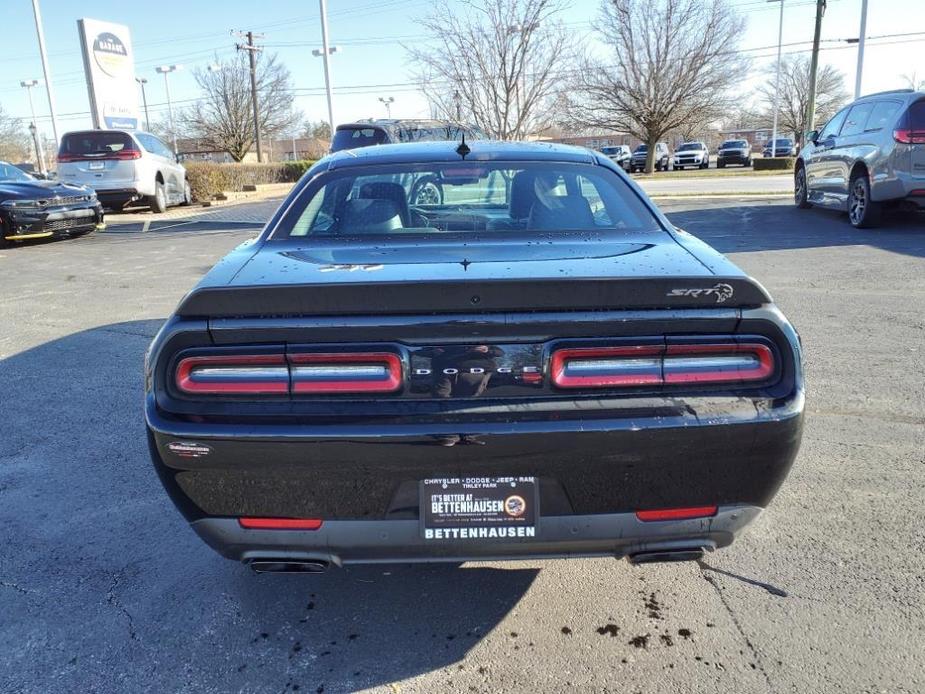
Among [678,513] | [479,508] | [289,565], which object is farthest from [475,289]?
[289,565]

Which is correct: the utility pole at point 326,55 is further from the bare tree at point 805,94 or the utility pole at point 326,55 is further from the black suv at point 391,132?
the bare tree at point 805,94

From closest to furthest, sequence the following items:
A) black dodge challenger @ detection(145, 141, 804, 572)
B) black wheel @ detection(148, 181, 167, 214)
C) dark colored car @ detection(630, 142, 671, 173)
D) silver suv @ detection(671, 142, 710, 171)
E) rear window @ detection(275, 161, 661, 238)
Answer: black dodge challenger @ detection(145, 141, 804, 572)
rear window @ detection(275, 161, 661, 238)
black wheel @ detection(148, 181, 167, 214)
dark colored car @ detection(630, 142, 671, 173)
silver suv @ detection(671, 142, 710, 171)

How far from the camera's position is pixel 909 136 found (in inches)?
371

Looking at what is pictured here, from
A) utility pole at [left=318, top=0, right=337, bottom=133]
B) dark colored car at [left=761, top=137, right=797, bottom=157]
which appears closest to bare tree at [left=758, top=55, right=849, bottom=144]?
dark colored car at [left=761, top=137, right=797, bottom=157]

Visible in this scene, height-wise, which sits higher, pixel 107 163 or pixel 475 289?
pixel 107 163

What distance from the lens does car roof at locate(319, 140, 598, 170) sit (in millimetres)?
3389

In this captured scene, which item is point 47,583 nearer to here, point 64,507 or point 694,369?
point 64,507

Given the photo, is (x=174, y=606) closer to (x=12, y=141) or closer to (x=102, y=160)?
(x=102, y=160)

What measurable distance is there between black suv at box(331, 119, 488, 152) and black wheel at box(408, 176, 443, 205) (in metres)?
10.4

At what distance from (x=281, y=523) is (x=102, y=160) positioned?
15.7m

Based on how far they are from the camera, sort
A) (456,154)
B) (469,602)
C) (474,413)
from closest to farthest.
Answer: (474,413), (469,602), (456,154)

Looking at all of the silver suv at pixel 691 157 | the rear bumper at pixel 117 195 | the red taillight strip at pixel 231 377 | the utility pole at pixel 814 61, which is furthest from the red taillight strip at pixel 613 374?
the silver suv at pixel 691 157

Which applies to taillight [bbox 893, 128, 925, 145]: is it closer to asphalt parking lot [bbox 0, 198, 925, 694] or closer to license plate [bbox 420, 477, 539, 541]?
asphalt parking lot [bbox 0, 198, 925, 694]

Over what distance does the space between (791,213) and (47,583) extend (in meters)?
13.7
